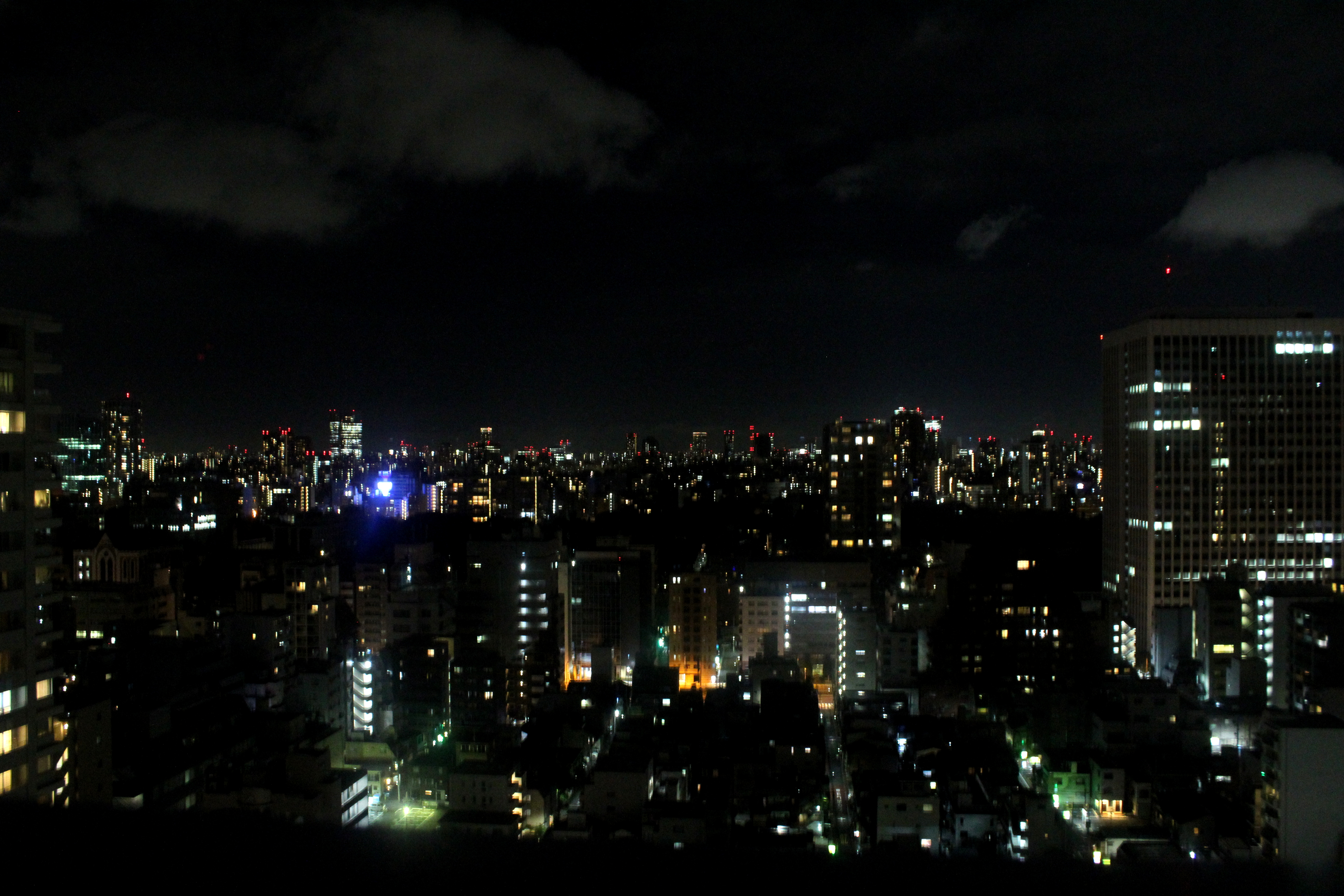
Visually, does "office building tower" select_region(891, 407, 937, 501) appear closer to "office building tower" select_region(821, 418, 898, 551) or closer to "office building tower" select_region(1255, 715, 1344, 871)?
"office building tower" select_region(821, 418, 898, 551)

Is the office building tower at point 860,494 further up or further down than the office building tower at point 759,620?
further up

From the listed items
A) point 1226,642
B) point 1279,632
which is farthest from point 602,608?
point 1279,632

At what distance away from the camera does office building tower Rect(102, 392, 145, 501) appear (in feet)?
62.1

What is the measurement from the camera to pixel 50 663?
179 inches

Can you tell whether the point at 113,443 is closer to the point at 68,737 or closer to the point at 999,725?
the point at 68,737

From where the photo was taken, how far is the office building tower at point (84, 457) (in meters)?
16.8

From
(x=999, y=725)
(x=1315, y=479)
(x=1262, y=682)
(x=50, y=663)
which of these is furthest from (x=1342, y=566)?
(x=50, y=663)

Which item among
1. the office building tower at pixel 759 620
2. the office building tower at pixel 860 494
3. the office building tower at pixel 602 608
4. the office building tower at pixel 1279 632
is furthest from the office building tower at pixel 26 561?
the office building tower at pixel 860 494

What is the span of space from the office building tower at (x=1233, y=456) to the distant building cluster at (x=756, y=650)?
1.5 inches

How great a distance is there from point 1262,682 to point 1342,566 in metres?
4.09

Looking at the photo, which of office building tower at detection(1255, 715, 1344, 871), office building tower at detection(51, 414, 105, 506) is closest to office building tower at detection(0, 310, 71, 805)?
office building tower at detection(1255, 715, 1344, 871)

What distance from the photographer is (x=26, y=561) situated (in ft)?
14.4

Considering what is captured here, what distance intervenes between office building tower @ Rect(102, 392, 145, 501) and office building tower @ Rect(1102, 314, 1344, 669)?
17.2 m

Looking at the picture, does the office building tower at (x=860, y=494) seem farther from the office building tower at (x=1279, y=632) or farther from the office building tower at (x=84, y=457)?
the office building tower at (x=84, y=457)
